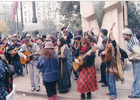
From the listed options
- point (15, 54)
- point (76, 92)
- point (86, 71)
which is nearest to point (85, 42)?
point (86, 71)

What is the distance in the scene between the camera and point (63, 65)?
5.63m

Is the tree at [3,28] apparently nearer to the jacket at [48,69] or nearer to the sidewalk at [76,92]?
the sidewalk at [76,92]

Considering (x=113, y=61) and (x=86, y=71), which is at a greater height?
(x=113, y=61)

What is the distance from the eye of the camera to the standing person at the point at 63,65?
5492 mm

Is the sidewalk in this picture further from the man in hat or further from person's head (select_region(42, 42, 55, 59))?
person's head (select_region(42, 42, 55, 59))

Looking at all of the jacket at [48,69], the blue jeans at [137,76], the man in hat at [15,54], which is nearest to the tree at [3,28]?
the man in hat at [15,54]

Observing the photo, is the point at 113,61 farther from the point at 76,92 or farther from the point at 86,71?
the point at 76,92

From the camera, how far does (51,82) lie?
4508 millimetres

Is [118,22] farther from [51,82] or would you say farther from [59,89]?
[51,82]

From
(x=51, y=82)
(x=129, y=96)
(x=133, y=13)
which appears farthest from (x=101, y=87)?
(x=133, y=13)

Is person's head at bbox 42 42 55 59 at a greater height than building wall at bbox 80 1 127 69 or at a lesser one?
lesser

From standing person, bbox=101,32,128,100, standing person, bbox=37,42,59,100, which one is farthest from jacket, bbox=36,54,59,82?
standing person, bbox=101,32,128,100

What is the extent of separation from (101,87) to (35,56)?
263cm

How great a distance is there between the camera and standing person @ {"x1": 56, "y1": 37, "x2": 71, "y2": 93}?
216 inches
